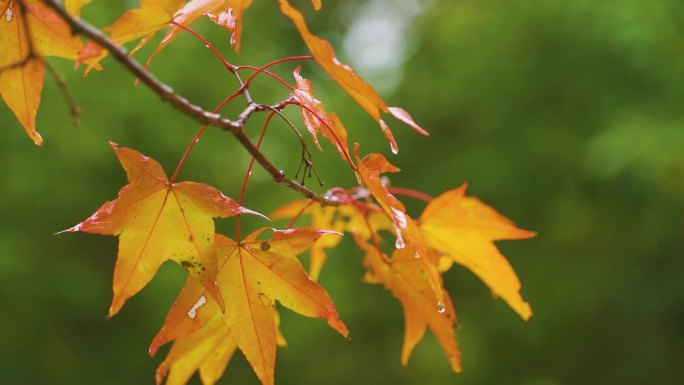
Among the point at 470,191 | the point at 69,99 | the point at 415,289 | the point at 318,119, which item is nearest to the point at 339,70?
the point at 318,119

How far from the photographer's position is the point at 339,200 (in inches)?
26.3

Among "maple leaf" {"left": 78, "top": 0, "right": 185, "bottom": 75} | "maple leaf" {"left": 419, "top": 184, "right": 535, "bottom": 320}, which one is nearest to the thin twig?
"maple leaf" {"left": 78, "top": 0, "right": 185, "bottom": 75}

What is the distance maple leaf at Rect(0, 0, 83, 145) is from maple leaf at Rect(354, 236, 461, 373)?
1.10ft

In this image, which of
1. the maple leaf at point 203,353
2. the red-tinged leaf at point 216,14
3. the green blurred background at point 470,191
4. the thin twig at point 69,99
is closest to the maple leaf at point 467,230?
the maple leaf at point 203,353

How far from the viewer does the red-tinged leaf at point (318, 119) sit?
1.76ft

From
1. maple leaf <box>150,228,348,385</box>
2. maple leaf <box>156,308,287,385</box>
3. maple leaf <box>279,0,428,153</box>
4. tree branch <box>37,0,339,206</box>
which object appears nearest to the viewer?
tree branch <box>37,0,339,206</box>

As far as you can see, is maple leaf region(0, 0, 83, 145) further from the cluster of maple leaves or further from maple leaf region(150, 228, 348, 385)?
maple leaf region(150, 228, 348, 385)

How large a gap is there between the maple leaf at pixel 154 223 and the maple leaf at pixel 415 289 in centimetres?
21

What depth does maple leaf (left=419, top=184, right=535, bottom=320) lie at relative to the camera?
779mm

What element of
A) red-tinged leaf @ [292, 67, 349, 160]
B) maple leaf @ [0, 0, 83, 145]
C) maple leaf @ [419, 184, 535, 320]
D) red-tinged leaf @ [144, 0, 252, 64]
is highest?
red-tinged leaf @ [144, 0, 252, 64]

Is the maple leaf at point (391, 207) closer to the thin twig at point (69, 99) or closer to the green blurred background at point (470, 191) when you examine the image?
the thin twig at point (69, 99)

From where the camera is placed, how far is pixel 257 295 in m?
0.59

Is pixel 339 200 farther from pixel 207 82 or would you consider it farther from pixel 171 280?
pixel 207 82

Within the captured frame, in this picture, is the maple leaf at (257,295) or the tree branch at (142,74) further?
the maple leaf at (257,295)
